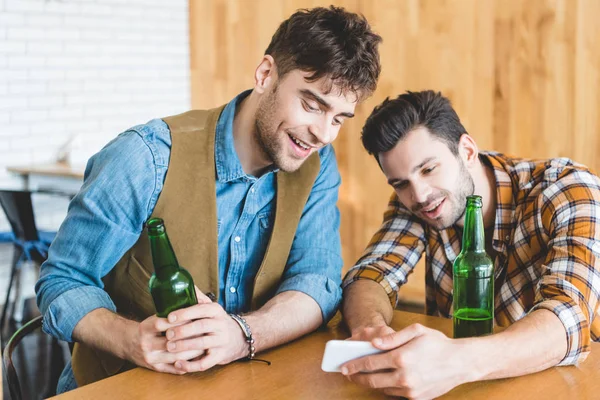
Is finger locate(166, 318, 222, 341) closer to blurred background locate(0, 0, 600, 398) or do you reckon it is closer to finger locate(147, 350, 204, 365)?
finger locate(147, 350, 204, 365)

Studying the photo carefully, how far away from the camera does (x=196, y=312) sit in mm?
1298

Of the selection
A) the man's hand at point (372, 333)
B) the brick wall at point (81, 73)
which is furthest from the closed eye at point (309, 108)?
the brick wall at point (81, 73)

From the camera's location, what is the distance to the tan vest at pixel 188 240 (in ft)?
5.26

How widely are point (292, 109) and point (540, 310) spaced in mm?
706

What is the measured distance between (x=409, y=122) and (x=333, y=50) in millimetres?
300

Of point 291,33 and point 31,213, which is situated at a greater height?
point 291,33

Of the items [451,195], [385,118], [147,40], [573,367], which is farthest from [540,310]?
[147,40]

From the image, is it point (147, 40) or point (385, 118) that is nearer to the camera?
point (385, 118)

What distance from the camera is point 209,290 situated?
5.37 feet

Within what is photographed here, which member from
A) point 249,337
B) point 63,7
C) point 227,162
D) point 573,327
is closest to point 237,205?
point 227,162

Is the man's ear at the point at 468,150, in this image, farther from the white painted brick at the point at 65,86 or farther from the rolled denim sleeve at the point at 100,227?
the white painted brick at the point at 65,86

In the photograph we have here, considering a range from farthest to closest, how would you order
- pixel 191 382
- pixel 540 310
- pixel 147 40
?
pixel 147 40 < pixel 540 310 < pixel 191 382

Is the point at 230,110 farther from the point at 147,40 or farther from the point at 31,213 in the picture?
the point at 147,40

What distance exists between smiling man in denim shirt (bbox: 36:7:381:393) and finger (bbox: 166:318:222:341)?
70 millimetres
